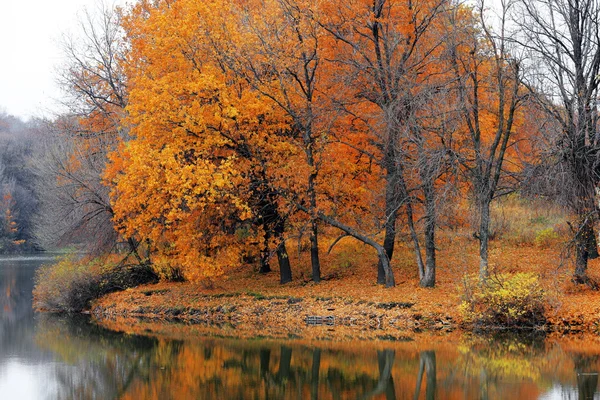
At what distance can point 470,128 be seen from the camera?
22.8 meters

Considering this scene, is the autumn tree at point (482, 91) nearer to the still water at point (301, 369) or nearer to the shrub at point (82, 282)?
the still water at point (301, 369)

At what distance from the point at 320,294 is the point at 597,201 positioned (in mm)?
9609

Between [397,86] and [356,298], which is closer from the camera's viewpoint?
[397,86]

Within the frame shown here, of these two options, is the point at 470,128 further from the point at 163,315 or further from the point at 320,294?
the point at 163,315

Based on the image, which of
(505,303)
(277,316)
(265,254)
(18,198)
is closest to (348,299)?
(277,316)

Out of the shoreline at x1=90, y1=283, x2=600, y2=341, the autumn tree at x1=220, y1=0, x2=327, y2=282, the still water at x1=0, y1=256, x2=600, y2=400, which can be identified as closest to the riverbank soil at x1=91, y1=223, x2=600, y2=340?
the shoreline at x1=90, y1=283, x2=600, y2=341

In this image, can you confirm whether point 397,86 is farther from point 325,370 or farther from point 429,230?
point 325,370

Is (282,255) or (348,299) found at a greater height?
(282,255)

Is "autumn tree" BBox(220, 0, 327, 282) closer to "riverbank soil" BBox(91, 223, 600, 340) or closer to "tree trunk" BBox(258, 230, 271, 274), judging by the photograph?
"tree trunk" BBox(258, 230, 271, 274)

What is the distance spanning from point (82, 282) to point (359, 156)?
13.5m

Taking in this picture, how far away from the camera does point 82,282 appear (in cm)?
3095

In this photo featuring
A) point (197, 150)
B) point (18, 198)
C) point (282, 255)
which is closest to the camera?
point (197, 150)

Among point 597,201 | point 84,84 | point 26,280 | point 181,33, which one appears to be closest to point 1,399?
point 181,33

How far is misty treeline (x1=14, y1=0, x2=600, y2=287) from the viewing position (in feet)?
71.7
